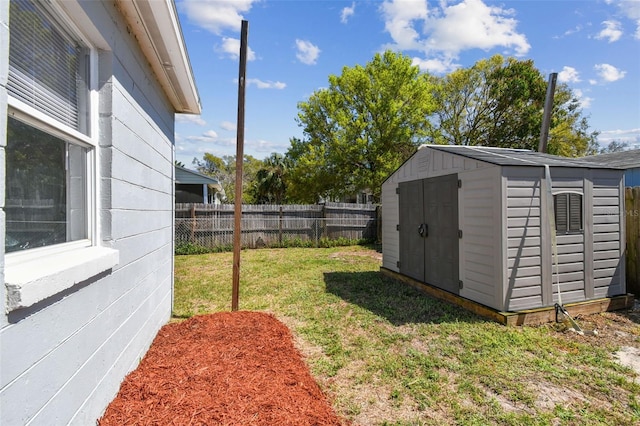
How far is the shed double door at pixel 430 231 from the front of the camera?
5.10 meters

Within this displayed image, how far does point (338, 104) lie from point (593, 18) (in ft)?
34.9

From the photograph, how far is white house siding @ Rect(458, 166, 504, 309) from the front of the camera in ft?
13.9

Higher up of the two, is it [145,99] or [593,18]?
[593,18]

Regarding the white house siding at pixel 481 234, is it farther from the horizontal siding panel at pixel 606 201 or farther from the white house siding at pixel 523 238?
the horizontal siding panel at pixel 606 201

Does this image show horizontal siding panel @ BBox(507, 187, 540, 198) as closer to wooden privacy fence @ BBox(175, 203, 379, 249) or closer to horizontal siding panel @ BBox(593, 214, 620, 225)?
horizontal siding panel @ BBox(593, 214, 620, 225)

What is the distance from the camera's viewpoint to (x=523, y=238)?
4262 mm

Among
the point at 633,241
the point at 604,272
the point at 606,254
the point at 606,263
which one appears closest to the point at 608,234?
the point at 606,254

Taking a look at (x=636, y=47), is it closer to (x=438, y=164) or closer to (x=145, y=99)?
(x=438, y=164)

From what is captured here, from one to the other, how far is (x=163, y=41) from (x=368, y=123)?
45.8 feet

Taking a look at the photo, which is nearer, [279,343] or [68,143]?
[68,143]

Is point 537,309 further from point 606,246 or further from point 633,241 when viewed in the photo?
point 633,241

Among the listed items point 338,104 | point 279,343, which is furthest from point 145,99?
point 338,104

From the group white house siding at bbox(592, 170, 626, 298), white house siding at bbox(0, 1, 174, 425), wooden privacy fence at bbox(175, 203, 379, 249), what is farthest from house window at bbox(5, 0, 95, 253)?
wooden privacy fence at bbox(175, 203, 379, 249)

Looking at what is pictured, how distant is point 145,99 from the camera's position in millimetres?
3029
